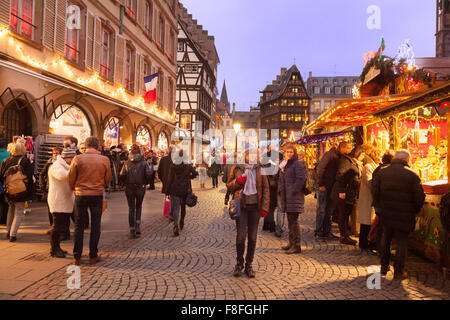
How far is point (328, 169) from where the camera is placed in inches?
261

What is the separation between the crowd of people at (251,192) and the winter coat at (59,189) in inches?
0.6

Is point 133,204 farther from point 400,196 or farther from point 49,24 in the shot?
point 49,24

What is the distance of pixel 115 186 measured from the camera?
1462 cm

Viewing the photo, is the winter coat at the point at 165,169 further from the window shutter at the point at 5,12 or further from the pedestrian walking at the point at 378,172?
the window shutter at the point at 5,12

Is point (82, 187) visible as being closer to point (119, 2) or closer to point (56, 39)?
point (56, 39)

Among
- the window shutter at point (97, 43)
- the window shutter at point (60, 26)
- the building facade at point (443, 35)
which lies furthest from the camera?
the building facade at point (443, 35)

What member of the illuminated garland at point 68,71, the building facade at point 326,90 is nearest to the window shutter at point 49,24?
the illuminated garland at point 68,71

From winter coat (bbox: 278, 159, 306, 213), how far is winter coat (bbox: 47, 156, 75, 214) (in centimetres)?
360

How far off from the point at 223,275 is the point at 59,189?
9.72 feet

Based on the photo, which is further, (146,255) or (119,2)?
(119,2)

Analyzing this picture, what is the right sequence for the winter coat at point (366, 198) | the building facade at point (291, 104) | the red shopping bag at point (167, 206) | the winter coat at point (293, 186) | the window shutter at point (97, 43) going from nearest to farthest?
the winter coat at point (293, 186)
the winter coat at point (366, 198)
the red shopping bag at point (167, 206)
the window shutter at point (97, 43)
the building facade at point (291, 104)

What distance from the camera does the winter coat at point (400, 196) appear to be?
4379 millimetres

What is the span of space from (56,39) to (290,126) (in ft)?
190
